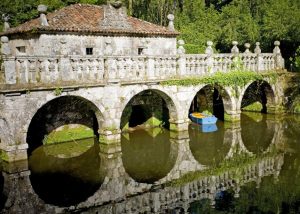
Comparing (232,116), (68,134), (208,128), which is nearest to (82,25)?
(68,134)

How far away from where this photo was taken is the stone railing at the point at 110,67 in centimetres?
1377

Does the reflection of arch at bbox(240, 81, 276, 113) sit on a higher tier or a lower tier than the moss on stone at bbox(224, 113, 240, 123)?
higher

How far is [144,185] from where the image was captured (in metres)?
12.4

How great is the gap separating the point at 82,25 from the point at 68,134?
18.1ft

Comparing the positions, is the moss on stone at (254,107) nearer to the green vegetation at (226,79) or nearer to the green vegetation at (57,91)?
the green vegetation at (226,79)

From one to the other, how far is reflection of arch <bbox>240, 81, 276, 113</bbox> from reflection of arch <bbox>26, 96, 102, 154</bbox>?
388 inches

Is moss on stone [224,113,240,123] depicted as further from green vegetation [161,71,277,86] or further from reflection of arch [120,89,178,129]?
reflection of arch [120,89,178,129]

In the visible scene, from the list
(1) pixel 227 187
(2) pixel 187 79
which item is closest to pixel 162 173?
(1) pixel 227 187

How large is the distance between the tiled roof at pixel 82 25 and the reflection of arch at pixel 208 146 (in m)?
6.07

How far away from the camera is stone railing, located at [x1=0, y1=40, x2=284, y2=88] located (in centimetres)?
1377

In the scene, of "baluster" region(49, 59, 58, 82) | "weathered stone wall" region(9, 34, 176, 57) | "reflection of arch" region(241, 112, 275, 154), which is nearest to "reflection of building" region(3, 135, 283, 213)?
"reflection of arch" region(241, 112, 275, 154)

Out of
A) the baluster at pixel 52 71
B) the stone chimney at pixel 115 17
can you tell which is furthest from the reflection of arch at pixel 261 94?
the baluster at pixel 52 71

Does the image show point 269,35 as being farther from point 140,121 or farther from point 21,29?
point 21,29

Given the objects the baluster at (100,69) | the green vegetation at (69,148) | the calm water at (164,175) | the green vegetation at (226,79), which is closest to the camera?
the calm water at (164,175)
